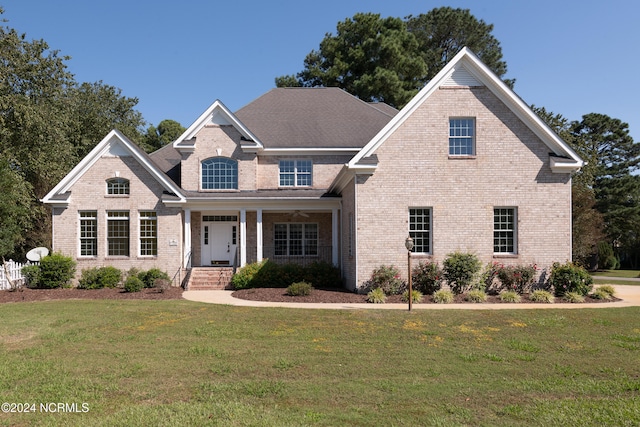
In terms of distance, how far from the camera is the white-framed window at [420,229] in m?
16.3

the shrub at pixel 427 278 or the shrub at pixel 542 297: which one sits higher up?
the shrub at pixel 427 278

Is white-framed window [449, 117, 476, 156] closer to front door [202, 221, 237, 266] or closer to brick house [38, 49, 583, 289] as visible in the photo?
brick house [38, 49, 583, 289]

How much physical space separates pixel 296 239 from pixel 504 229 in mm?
9777

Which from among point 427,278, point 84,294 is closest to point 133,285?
point 84,294

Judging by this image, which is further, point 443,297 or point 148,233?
point 148,233

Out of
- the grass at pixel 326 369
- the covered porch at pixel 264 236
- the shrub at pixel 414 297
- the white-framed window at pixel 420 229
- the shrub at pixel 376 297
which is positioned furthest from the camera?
the covered porch at pixel 264 236

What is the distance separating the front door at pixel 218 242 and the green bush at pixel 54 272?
5.89 metres

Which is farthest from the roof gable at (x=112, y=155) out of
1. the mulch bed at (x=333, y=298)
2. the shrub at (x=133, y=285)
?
the mulch bed at (x=333, y=298)

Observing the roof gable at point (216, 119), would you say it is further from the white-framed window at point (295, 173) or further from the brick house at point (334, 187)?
the white-framed window at point (295, 173)

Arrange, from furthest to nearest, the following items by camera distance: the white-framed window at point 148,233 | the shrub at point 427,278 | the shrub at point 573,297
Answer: the white-framed window at point 148,233 < the shrub at point 427,278 < the shrub at point 573,297

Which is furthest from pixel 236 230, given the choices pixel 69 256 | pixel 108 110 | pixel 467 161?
pixel 108 110

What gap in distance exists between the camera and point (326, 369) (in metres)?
7.03

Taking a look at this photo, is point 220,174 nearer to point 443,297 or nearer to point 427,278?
point 427,278

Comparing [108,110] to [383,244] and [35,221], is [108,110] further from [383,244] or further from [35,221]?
[383,244]
